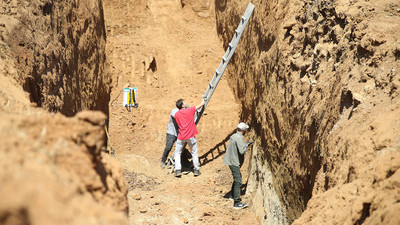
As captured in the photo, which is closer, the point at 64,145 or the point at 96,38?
the point at 64,145

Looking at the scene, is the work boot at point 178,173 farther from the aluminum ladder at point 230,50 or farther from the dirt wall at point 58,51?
the dirt wall at point 58,51

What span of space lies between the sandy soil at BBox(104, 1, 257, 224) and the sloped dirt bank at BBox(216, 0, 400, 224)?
70.0 inches

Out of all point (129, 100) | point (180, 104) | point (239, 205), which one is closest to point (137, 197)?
point (239, 205)

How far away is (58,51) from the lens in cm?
628

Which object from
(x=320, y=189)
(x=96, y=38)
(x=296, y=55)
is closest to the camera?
(x=320, y=189)

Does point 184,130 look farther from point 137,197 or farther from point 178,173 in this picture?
point 137,197

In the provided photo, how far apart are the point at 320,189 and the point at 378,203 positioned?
1.16m

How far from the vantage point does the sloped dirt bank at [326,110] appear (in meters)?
3.05

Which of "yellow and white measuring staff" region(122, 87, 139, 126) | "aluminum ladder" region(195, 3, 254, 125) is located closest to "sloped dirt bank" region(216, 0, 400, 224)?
"aluminum ladder" region(195, 3, 254, 125)

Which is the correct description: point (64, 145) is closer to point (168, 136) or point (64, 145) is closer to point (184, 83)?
point (168, 136)

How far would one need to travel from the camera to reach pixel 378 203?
265 centimetres

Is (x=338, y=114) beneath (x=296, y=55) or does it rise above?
beneath

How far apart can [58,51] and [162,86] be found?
4412 millimetres

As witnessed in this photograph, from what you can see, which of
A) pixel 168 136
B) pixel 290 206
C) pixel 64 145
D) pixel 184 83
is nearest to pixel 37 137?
pixel 64 145
